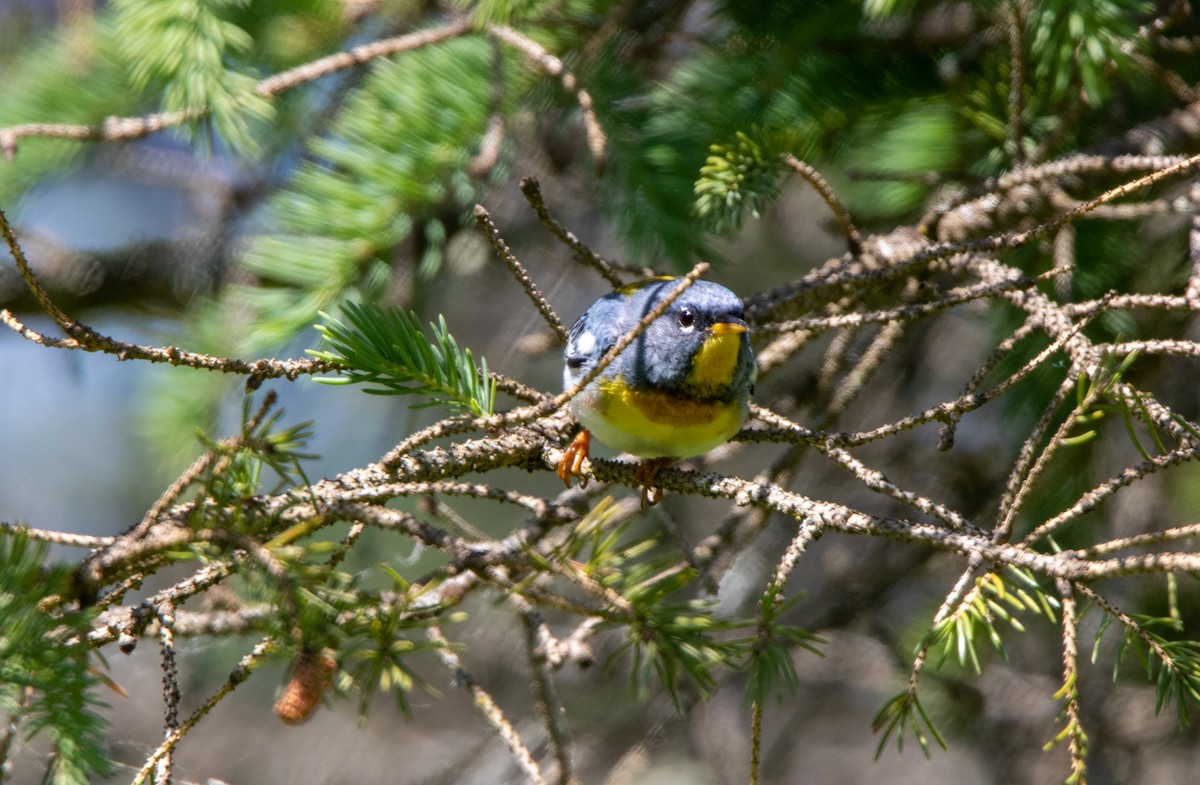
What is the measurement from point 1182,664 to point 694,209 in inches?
49.9

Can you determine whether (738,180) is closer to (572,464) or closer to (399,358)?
(572,464)

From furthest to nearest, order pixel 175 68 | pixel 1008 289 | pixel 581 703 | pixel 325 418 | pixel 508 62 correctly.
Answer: pixel 325 418 → pixel 581 703 → pixel 508 62 → pixel 175 68 → pixel 1008 289

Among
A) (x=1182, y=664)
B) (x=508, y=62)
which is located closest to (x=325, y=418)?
(x=508, y=62)

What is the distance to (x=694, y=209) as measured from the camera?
2.08 m

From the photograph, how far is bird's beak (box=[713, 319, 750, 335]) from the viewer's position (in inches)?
76.7

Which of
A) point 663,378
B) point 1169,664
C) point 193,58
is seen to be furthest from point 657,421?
point 193,58

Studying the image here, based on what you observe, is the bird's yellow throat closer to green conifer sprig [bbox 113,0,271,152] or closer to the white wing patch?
the white wing patch

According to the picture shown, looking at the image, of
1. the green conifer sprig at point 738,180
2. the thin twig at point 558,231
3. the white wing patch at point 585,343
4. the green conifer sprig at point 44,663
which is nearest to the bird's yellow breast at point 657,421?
the white wing patch at point 585,343

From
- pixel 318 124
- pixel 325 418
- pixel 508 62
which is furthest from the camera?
pixel 325 418

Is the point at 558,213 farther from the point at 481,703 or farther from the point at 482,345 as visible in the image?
the point at 481,703

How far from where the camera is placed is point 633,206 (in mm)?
2150

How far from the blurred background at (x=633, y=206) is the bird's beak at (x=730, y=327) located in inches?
8.5

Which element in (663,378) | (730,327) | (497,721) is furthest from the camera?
(663,378)

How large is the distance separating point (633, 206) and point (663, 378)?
1.34 feet
